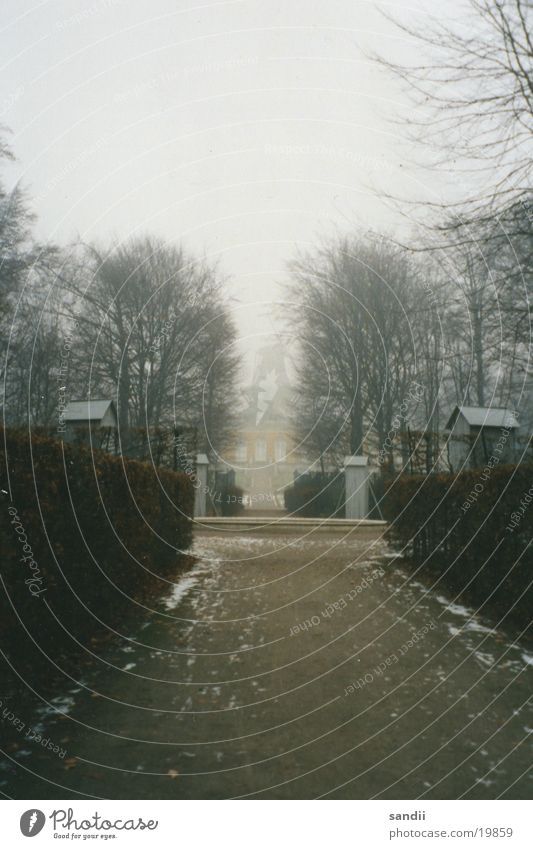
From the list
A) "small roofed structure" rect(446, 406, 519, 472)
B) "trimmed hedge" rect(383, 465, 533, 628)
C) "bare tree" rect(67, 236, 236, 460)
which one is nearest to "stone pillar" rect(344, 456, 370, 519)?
"bare tree" rect(67, 236, 236, 460)

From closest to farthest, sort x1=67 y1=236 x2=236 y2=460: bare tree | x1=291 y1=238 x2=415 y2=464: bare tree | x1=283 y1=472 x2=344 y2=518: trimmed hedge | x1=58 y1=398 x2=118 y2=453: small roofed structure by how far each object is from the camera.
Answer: x1=58 y1=398 x2=118 y2=453: small roofed structure, x1=67 y1=236 x2=236 y2=460: bare tree, x1=291 y1=238 x2=415 y2=464: bare tree, x1=283 y1=472 x2=344 y2=518: trimmed hedge

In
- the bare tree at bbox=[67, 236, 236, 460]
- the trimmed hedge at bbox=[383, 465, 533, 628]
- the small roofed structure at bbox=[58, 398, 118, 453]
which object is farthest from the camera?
the bare tree at bbox=[67, 236, 236, 460]

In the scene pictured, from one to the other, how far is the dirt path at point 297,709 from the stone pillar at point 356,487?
18033 millimetres

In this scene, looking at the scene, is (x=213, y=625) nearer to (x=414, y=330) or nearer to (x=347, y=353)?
(x=414, y=330)

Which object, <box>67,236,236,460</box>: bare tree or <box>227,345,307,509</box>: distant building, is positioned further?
<box>227,345,307,509</box>: distant building

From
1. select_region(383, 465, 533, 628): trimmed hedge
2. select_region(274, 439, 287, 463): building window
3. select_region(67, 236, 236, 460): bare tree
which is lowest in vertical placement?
select_region(383, 465, 533, 628): trimmed hedge

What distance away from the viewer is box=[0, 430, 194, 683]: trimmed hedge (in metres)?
4.25

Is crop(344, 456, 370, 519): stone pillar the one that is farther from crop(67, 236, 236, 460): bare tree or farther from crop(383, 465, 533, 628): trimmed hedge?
crop(383, 465, 533, 628): trimmed hedge

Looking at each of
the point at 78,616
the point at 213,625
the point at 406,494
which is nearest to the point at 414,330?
the point at 406,494

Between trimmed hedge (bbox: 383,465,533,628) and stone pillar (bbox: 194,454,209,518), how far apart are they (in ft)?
53.9

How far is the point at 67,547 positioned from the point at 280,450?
126ft

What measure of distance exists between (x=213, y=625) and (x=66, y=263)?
779 centimetres

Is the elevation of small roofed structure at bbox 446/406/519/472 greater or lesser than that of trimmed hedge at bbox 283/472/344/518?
greater

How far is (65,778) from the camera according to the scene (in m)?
3.35
